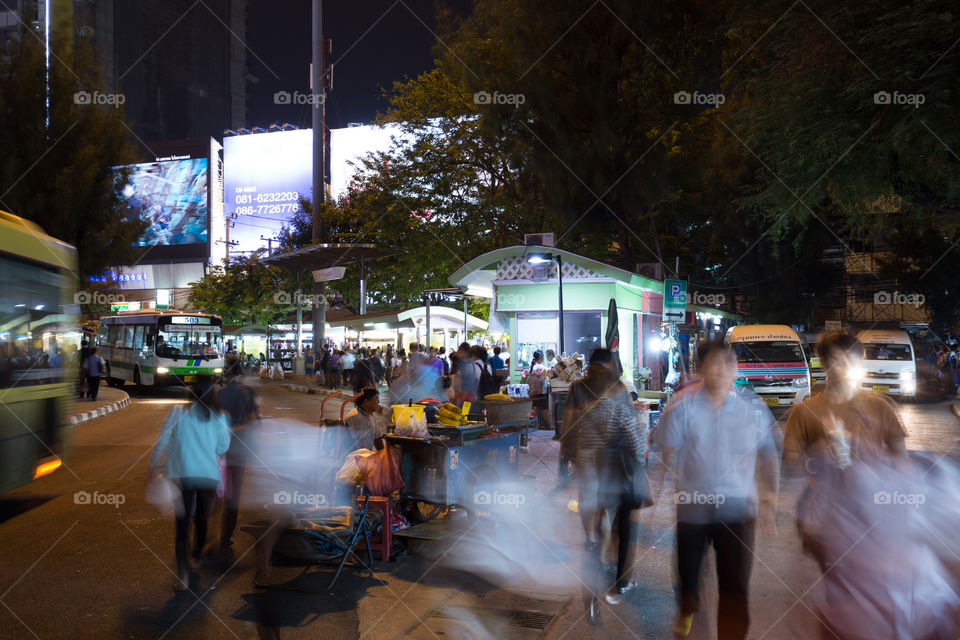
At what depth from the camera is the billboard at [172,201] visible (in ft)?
193

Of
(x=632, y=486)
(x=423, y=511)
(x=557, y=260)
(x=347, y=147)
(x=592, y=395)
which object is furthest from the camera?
(x=347, y=147)

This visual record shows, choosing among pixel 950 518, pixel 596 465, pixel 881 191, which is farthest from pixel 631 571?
pixel 881 191

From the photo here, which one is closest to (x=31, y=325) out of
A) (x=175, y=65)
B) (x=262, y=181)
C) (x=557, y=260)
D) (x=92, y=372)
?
(x=557, y=260)

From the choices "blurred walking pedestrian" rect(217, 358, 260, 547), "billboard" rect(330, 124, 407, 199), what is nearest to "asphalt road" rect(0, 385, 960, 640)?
"blurred walking pedestrian" rect(217, 358, 260, 547)

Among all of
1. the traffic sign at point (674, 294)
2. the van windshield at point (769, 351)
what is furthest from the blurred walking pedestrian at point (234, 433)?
the van windshield at point (769, 351)

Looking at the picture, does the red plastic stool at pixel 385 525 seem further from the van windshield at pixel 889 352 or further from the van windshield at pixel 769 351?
the van windshield at pixel 889 352

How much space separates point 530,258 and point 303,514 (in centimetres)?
1214

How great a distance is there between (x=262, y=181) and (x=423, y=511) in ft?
176

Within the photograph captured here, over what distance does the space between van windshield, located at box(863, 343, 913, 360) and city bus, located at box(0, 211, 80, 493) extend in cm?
2133

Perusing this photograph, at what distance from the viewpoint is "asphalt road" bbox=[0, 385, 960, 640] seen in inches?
185

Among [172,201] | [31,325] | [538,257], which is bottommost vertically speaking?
[31,325]

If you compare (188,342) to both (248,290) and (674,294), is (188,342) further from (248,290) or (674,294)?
(248,290)

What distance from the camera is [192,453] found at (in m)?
5.51

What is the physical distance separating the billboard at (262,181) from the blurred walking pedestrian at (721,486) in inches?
2104
